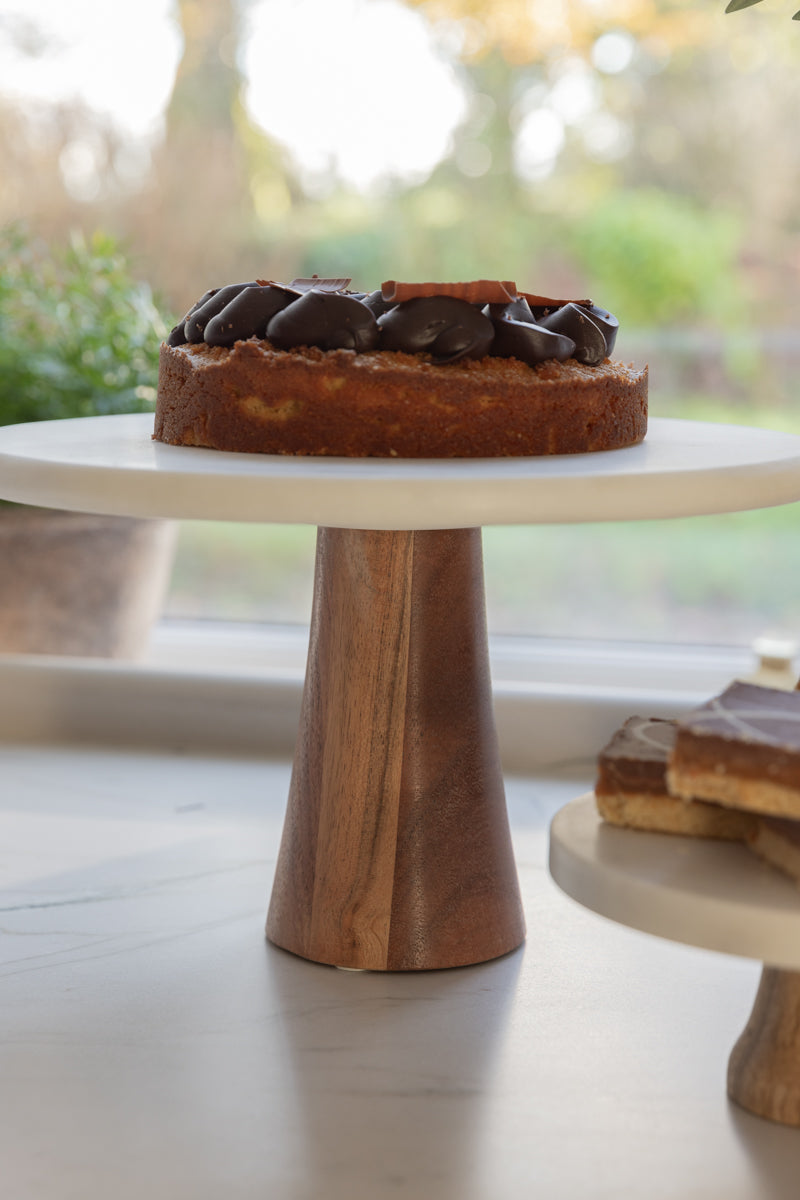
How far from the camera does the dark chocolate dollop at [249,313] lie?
2.35 ft

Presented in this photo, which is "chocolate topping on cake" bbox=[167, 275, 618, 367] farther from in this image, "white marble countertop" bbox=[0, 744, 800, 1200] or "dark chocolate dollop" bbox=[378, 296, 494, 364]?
"white marble countertop" bbox=[0, 744, 800, 1200]

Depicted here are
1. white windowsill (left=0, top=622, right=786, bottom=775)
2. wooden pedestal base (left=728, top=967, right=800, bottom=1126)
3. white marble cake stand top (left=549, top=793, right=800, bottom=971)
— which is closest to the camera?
white marble cake stand top (left=549, top=793, right=800, bottom=971)

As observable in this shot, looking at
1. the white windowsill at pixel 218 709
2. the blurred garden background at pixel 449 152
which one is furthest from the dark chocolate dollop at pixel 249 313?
the blurred garden background at pixel 449 152

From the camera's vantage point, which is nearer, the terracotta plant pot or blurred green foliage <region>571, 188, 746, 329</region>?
the terracotta plant pot

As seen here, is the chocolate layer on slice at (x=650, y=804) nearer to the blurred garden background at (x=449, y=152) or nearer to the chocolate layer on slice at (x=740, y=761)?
the chocolate layer on slice at (x=740, y=761)

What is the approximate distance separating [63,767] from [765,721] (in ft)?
2.77

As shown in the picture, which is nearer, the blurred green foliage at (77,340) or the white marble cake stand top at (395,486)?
the white marble cake stand top at (395,486)

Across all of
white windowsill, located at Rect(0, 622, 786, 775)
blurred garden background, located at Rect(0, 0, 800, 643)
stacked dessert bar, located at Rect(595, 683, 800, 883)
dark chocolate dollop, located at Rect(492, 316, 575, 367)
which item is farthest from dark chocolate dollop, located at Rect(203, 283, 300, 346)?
blurred garden background, located at Rect(0, 0, 800, 643)

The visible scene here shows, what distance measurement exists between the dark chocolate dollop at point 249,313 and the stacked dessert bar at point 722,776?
0.30m

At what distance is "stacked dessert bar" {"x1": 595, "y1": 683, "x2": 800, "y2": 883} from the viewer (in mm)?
511

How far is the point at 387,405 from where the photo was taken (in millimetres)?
662

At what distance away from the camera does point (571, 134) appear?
1.84m

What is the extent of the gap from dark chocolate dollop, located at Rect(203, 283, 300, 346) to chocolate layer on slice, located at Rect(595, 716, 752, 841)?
1.01ft

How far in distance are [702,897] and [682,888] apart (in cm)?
1
